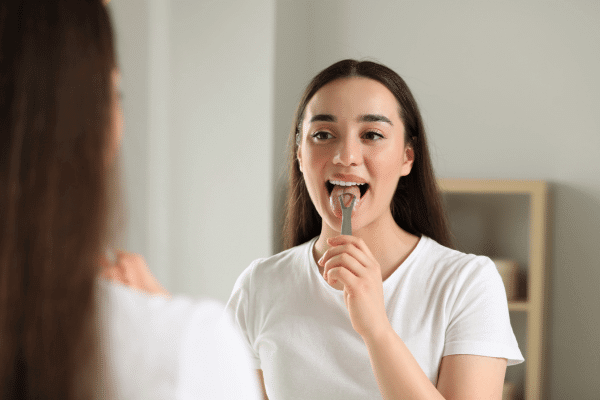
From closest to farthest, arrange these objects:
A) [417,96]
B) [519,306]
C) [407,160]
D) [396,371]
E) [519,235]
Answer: [396,371] < [407,160] < [519,306] < [519,235] < [417,96]

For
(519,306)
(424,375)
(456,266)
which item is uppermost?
(456,266)

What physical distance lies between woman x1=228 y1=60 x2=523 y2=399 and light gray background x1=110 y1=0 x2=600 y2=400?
803 millimetres

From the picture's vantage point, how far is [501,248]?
2.13 meters

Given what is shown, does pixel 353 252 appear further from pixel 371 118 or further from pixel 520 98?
pixel 520 98

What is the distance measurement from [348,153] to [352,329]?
270 mm

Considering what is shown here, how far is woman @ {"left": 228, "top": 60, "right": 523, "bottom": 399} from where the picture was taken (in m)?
0.80

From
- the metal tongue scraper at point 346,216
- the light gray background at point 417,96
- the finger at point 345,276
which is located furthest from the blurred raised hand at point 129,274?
the light gray background at point 417,96

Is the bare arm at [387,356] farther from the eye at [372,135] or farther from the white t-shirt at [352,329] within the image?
the eye at [372,135]

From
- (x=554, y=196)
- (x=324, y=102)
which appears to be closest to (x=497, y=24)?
(x=554, y=196)

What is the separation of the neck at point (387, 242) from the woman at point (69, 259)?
23.0 inches

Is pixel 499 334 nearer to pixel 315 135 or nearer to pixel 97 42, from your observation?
pixel 315 135

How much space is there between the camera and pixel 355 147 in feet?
2.99

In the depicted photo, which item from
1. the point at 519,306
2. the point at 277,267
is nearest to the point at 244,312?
the point at 277,267

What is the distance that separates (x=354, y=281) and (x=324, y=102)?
32cm
